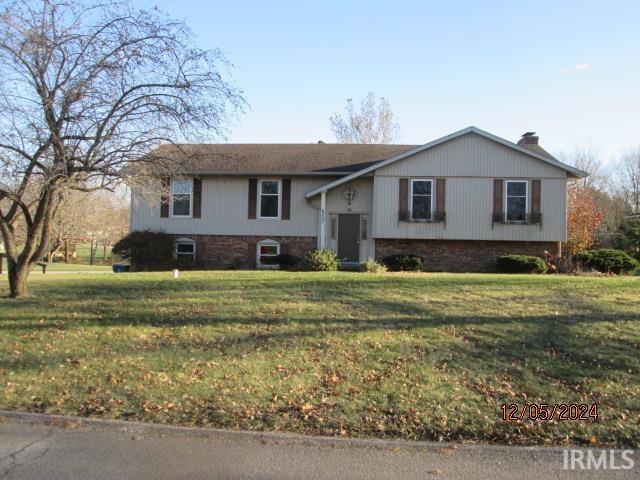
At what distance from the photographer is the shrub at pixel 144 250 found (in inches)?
821

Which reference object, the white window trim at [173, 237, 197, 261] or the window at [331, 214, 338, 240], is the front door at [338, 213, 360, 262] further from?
the white window trim at [173, 237, 197, 261]

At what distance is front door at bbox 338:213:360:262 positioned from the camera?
2123cm

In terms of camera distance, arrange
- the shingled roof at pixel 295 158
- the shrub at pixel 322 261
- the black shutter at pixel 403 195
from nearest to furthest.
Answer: the shrub at pixel 322 261, the black shutter at pixel 403 195, the shingled roof at pixel 295 158

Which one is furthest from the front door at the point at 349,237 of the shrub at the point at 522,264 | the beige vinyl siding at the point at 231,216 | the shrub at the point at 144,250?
the shrub at the point at 144,250

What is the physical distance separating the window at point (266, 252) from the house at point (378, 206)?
0.04m

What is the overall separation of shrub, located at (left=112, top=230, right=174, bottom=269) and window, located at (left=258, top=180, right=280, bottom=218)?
4.08m

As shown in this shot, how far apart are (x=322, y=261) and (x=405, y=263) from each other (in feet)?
10.1

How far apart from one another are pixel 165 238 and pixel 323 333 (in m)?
14.6

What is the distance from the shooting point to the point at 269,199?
21.9 meters

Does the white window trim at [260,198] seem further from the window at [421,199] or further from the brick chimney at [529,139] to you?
the brick chimney at [529,139]

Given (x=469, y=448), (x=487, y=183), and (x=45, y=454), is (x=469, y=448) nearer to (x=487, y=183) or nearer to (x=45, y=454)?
(x=45, y=454)

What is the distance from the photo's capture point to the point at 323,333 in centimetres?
828

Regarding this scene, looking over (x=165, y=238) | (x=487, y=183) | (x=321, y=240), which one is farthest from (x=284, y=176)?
(x=487, y=183)

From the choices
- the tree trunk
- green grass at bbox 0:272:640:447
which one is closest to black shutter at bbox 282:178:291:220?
green grass at bbox 0:272:640:447
